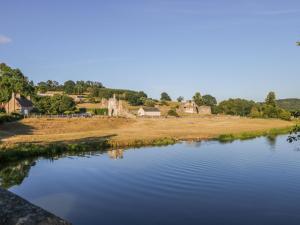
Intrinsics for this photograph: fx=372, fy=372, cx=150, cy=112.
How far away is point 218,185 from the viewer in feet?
106

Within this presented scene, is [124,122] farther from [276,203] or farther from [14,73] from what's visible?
[276,203]

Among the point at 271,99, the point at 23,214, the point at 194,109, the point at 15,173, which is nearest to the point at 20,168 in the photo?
the point at 15,173

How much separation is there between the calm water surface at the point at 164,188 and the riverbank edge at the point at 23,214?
12976 millimetres

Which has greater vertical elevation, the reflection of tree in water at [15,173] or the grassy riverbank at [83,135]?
the grassy riverbank at [83,135]

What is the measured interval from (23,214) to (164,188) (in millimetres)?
22502

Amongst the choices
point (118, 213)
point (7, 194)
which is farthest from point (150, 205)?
point (7, 194)

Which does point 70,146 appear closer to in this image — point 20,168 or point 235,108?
point 20,168

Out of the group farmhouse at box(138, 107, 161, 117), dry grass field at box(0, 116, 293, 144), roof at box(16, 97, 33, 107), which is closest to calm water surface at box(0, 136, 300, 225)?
dry grass field at box(0, 116, 293, 144)

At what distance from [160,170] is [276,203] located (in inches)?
573

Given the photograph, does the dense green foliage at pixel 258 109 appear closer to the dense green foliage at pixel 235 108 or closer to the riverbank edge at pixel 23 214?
the dense green foliage at pixel 235 108

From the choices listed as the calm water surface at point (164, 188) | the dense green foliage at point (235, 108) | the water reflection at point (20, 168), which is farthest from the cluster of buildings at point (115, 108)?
the calm water surface at point (164, 188)

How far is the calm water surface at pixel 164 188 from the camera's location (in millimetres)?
23891

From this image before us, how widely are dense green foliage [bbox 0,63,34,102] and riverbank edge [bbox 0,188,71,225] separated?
114m

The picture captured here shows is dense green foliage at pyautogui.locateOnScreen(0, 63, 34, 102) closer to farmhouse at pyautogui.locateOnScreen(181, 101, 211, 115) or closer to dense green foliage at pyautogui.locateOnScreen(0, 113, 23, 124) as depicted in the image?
dense green foliage at pyautogui.locateOnScreen(0, 113, 23, 124)
